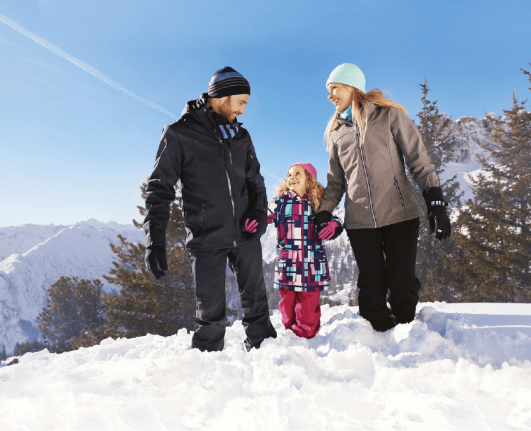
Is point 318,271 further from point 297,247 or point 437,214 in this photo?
point 437,214

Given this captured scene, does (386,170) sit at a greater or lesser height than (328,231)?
greater

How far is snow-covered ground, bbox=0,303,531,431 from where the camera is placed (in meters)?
1.52

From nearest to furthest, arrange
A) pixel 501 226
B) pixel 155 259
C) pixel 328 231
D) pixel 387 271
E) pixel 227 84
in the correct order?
pixel 155 259
pixel 227 84
pixel 387 271
pixel 328 231
pixel 501 226

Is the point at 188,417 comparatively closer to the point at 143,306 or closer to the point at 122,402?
the point at 122,402

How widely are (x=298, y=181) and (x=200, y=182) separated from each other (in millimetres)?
1252

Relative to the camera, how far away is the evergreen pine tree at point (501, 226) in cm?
1634

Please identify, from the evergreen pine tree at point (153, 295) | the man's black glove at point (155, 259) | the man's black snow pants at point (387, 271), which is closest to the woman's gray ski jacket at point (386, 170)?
the man's black snow pants at point (387, 271)

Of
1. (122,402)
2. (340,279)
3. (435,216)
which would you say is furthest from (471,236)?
(340,279)

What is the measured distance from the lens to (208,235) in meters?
2.82

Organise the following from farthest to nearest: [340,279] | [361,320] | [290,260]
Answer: [340,279] → [290,260] → [361,320]

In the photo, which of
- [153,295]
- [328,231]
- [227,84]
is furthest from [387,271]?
[153,295]

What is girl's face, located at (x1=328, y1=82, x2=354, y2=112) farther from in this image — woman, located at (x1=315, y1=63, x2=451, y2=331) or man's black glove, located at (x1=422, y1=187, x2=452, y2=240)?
man's black glove, located at (x1=422, y1=187, x2=452, y2=240)

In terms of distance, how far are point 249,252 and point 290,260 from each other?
2.29 feet

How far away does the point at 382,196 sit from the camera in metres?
3.04
